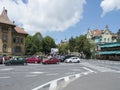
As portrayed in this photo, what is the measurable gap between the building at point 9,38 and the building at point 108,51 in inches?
1256

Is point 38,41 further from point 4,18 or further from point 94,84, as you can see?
point 94,84

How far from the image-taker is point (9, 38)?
9488 cm

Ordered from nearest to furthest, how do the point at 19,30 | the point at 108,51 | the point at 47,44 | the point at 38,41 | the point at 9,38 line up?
1. the point at 9,38
2. the point at 19,30
3. the point at 108,51
4. the point at 38,41
5. the point at 47,44

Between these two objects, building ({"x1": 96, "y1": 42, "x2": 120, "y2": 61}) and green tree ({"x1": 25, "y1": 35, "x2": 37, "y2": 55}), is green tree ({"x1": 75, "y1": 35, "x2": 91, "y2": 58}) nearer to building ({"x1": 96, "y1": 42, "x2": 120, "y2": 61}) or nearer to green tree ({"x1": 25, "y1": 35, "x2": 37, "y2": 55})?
building ({"x1": 96, "y1": 42, "x2": 120, "y2": 61})

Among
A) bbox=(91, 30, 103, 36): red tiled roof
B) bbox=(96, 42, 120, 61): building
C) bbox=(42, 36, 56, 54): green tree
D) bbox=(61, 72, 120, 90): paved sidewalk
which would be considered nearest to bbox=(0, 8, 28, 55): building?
bbox=(96, 42, 120, 61): building

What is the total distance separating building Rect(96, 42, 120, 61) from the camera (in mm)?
106125

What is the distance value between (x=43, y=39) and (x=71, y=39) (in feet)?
41.4

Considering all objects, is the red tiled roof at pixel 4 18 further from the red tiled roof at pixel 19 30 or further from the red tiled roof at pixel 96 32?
the red tiled roof at pixel 96 32

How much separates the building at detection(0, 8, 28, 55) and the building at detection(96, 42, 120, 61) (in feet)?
105

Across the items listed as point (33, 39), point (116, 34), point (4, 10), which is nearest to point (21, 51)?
point (4, 10)

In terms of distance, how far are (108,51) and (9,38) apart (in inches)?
1526

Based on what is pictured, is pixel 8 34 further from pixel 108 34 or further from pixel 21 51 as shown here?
pixel 108 34

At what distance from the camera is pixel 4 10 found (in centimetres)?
9656

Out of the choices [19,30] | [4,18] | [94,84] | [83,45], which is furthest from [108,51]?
[94,84]
